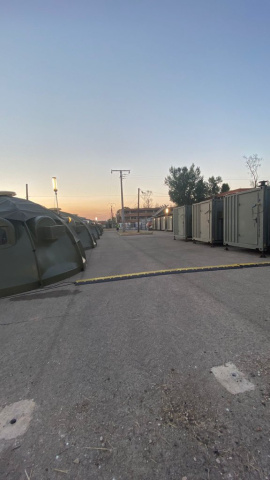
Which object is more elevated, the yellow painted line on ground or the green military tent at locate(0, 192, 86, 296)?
the green military tent at locate(0, 192, 86, 296)

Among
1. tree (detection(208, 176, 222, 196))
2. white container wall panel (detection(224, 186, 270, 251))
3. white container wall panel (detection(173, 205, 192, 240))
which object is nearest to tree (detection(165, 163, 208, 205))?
tree (detection(208, 176, 222, 196))

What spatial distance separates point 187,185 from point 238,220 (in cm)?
3756

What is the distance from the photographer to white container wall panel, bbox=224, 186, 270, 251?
8.11 m

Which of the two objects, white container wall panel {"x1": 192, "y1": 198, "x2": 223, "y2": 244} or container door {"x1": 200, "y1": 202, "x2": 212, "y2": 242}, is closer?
white container wall panel {"x1": 192, "y1": 198, "x2": 223, "y2": 244}

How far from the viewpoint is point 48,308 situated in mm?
4047

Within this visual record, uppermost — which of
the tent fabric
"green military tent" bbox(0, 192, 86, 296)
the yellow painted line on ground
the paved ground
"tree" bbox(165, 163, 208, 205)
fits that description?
"tree" bbox(165, 163, 208, 205)

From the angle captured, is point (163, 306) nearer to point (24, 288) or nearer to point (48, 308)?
point (48, 308)

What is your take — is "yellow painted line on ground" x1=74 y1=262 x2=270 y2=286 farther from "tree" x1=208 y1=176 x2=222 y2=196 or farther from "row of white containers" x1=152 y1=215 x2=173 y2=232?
"tree" x1=208 y1=176 x2=222 y2=196

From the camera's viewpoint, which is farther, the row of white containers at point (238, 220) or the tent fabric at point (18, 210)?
the row of white containers at point (238, 220)

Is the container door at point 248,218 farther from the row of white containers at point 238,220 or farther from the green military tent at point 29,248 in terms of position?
the green military tent at point 29,248

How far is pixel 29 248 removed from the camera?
511 centimetres

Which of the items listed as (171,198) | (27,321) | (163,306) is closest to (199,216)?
(163,306)

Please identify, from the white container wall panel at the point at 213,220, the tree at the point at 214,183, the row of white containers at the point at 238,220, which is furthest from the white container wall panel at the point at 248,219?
the tree at the point at 214,183

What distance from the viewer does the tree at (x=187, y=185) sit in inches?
1773
